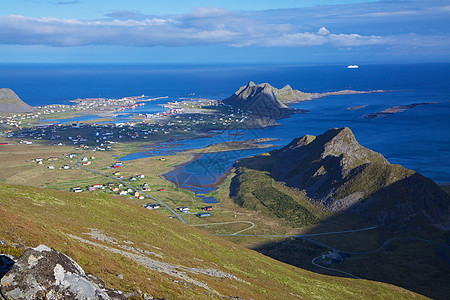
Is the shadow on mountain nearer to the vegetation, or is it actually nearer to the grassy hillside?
the vegetation

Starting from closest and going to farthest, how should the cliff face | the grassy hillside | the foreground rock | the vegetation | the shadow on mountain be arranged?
the foreground rock → the grassy hillside → the shadow on mountain → the cliff face → the vegetation

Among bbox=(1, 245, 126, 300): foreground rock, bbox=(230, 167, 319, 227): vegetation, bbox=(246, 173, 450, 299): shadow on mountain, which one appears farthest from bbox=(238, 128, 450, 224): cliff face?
bbox=(1, 245, 126, 300): foreground rock

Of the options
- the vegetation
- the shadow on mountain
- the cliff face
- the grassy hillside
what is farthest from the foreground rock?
the cliff face

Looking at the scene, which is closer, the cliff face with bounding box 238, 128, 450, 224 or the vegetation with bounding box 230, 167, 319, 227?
the cliff face with bounding box 238, 128, 450, 224

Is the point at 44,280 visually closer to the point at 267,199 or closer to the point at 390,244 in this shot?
the point at 390,244

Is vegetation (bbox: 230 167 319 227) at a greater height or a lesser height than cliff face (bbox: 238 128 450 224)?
lesser

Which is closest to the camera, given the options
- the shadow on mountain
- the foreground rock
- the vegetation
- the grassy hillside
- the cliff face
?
the foreground rock

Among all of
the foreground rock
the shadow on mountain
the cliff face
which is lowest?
the shadow on mountain
